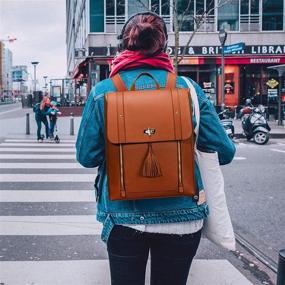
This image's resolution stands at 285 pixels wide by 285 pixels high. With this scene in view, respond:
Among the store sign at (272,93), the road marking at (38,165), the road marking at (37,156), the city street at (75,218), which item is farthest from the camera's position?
the store sign at (272,93)

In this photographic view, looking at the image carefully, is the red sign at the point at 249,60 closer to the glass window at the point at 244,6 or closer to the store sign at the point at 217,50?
the store sign at the point at 217,50

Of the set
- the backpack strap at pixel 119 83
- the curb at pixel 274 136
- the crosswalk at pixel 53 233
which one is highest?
the backpack strap at pixel 119 83

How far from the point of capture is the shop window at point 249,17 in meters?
30.8

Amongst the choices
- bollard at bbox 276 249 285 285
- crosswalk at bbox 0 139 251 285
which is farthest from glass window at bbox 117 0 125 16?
bollard at bbox 276 249 285 285

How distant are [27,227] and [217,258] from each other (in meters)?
2.29

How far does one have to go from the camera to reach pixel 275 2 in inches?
1203

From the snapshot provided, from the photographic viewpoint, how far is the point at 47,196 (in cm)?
745

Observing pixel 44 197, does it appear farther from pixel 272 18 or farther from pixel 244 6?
pixel 272 18

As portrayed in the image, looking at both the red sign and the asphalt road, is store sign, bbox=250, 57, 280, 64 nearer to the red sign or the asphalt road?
the red sign

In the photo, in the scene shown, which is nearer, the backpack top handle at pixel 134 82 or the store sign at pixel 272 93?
the backpack top handle at pixel 134 82

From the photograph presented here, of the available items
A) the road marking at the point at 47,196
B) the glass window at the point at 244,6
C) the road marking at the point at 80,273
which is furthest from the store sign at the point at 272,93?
the road marking at the point at 80,273

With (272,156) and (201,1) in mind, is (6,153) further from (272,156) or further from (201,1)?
(201,1)

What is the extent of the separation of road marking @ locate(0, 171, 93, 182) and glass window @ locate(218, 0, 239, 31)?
78.2 ft

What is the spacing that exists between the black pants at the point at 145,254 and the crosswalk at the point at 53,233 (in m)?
1.97
